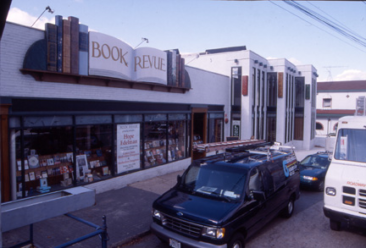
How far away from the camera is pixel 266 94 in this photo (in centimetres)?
2028

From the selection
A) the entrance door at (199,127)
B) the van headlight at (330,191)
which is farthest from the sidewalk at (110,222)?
the entrance door at (199,127)

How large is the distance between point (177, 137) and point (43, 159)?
6505 mm

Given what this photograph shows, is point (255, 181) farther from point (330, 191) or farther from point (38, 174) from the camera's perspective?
point (38, 174)

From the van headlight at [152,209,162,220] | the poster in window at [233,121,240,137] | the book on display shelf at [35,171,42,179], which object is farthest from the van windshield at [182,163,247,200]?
the poster in window at [233,121,240,137]

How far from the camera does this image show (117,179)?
963 cm

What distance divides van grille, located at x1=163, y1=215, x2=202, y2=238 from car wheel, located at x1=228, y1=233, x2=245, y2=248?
63 centimetres

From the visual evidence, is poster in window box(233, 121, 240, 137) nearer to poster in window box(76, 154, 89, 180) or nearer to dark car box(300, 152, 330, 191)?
dark car box(300, 152, 330, 191)

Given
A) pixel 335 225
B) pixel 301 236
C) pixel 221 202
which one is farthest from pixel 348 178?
pixel 221 202

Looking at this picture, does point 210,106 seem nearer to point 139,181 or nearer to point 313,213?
point 139,181

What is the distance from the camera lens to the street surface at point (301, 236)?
605cm

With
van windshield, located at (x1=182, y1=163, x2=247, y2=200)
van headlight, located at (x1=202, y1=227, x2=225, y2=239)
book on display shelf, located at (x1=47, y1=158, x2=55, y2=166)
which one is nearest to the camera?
van headlight, located at (x1=202, y1=227, x2=225, y2=239)

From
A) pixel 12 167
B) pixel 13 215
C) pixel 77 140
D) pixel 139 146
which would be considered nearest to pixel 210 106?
pixel 139 146

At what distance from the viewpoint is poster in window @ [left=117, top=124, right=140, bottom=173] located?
9.73m

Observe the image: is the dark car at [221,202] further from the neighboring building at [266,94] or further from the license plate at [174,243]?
the neighboring building at [266,94]
